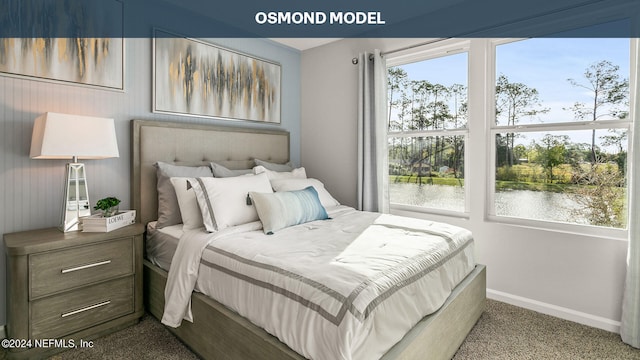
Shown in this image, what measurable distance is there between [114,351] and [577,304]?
126 inches

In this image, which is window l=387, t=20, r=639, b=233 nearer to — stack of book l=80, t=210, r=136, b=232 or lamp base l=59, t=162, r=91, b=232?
stack of book l=80, t=210, r=136, b=232

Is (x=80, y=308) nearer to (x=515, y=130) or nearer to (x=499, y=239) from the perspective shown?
(x=499, y=239)

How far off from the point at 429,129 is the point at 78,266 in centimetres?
305

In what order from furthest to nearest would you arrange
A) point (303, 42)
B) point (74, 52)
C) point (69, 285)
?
point (303, 42), point (74, 52), point (69, 285)

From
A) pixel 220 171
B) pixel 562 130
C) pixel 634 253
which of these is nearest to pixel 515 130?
pixel 562 130

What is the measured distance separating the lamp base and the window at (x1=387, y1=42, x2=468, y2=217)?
8.85 feet

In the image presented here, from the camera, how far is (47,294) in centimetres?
191

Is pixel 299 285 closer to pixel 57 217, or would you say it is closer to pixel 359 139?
pixel 57 217

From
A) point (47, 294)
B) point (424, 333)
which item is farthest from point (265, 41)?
point (424, 333)

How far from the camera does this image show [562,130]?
2.54 meters

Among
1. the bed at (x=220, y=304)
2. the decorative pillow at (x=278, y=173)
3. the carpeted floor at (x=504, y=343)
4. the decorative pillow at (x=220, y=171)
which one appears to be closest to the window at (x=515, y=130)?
the carpeted floor at (x=504, y=343)

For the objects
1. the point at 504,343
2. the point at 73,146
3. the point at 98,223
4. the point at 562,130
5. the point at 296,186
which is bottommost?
the point at 504,343

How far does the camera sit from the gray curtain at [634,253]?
208 centimetres

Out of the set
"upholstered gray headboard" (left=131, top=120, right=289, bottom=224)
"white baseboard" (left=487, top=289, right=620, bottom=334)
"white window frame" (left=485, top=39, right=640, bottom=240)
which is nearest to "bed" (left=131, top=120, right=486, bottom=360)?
"upholstered gray headboard" (left=131, top=120, right=289, bottom=224)
